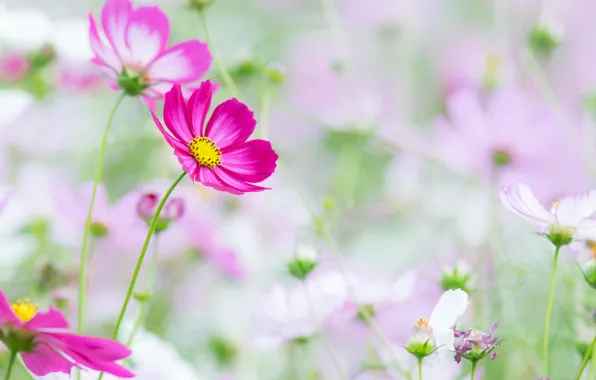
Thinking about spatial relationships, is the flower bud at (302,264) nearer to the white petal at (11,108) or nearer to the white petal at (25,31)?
the white petal at (11,108)

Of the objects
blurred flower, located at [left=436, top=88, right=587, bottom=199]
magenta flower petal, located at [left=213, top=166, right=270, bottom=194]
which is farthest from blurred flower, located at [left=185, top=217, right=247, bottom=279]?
magenta flower petal, located at [left=213, top=166, right=270, bottom=194]

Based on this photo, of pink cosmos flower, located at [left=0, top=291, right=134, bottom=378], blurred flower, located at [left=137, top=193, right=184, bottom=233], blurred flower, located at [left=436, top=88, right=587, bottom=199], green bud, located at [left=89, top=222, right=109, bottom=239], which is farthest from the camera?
blurred flower, located at [left=436, top=88, right=587, bottom=199]

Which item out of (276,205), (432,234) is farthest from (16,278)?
(432,234)

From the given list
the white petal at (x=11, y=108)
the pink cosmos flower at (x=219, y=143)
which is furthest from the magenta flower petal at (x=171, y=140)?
the white petal at (x=11, y=108)

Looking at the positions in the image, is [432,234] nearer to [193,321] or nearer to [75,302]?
[193,321]

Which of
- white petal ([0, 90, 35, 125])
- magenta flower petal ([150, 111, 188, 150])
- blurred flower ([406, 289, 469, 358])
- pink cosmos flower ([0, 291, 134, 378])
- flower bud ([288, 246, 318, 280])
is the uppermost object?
white petal ([0, 90, 35, 125])

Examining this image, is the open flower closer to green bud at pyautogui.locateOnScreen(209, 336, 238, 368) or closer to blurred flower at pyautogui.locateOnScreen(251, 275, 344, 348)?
blurred flower at pyautogui.locateOnScreen(251, 275, 344, 348)
